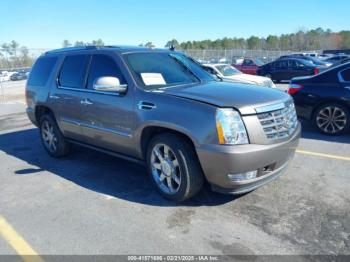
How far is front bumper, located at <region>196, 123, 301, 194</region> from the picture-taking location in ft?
11.7

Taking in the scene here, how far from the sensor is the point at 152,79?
4.53 metres

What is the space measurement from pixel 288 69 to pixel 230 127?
17.5 meters

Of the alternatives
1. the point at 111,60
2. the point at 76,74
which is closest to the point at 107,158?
the point at 76,74

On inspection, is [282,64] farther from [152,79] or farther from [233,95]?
[233,95]

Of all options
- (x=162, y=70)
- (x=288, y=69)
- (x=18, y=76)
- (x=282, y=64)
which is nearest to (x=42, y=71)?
(x=162, y=70)

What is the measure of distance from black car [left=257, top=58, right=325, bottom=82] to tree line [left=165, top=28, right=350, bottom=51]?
6618 centimetres

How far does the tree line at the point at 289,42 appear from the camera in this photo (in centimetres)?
9156

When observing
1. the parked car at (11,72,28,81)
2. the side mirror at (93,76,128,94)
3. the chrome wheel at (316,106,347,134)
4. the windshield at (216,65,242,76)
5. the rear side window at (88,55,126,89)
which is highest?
the rear side window at (88,55,126,89)

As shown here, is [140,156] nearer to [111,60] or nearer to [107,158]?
[111,60]

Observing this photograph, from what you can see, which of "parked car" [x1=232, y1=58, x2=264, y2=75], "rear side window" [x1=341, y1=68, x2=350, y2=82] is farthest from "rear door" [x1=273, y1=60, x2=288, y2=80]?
"rear side window" [x1=341, y1=68, x2=350, y2=82]

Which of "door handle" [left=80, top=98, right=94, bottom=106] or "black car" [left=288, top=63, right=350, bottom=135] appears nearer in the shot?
"door handle" [left=80, top=98, right=94, bottom=106]

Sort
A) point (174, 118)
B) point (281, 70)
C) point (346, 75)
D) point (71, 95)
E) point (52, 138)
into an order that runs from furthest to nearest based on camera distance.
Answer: point (281, 70), point (346, 75), point (52, 138), point (71, 95), point (174, 118)

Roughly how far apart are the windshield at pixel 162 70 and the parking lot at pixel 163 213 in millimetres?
1469

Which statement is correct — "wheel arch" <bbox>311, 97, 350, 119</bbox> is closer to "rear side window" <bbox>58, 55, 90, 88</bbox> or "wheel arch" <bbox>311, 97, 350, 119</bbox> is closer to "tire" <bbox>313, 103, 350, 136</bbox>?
"tire" <bbox>313, 103, 350, 136</bbox>
